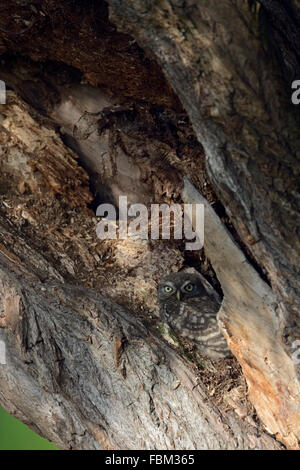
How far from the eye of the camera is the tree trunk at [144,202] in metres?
1.49

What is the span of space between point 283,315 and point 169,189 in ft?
3.03

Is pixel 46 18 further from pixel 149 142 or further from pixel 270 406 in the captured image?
pixel 270 406

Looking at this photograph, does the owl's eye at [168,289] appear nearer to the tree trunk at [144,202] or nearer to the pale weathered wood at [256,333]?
the tree trunk at [144,202]

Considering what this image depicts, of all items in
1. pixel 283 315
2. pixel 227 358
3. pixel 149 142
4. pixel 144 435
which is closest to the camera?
pixel 283 315

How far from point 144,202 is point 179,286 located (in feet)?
1.56

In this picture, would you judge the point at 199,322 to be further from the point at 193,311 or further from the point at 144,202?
the point at 144,202

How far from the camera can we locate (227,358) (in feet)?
7.20

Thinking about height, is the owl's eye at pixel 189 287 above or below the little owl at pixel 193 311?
above

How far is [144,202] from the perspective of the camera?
2.55m

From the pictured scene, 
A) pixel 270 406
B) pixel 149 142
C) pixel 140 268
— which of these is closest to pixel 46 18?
pixel 149 142

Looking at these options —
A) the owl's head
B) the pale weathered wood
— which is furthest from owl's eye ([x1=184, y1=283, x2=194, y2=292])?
the pale weathered wood

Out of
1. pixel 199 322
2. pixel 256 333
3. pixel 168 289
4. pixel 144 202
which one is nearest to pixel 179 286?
pixel 168 289

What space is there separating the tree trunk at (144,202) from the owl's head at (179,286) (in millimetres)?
51

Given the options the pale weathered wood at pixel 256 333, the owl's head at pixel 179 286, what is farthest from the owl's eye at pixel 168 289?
the pale weathered wood at pixel 256 333
